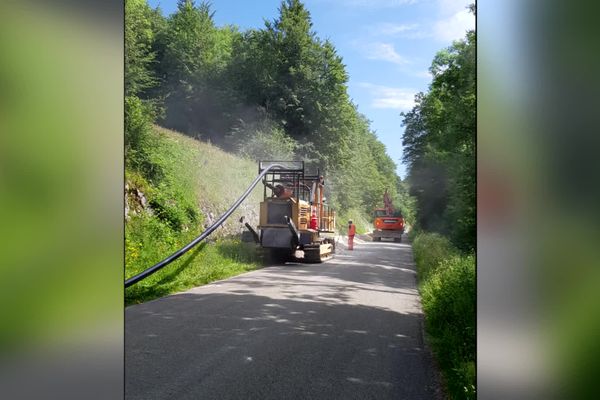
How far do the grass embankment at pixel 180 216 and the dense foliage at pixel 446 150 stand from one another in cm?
462

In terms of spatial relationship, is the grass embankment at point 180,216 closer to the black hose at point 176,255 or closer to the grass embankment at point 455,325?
the black hose at point 176,255

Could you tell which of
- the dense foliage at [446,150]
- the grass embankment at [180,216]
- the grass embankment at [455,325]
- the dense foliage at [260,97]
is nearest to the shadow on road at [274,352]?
the grass embankment at [455,325]

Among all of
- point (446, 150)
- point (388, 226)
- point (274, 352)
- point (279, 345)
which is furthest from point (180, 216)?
point (388, 226)

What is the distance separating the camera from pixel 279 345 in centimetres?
477

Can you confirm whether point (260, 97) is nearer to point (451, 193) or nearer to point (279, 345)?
point (451, 193)

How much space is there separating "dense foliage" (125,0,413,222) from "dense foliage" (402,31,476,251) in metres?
0.82

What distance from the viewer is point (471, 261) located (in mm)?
5539

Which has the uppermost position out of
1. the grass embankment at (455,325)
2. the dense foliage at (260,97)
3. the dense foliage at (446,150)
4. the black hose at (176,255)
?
the dense foliage at (260,97)

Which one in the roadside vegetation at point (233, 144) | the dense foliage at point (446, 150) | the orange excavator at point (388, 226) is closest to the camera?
the dense foliage at point (446, 150)

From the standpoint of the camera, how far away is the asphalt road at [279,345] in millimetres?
3635

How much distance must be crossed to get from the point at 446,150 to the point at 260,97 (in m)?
9.70

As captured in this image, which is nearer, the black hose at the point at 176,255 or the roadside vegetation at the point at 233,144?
the black hose at the point at 176,255
